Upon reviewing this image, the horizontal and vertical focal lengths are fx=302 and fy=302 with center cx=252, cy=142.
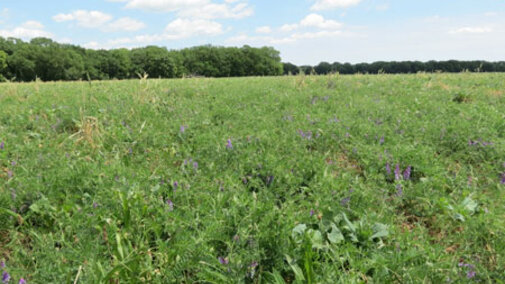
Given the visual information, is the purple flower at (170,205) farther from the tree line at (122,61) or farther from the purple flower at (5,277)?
the tree line at (122,61)

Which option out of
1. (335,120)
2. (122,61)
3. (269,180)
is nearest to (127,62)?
(122,61)

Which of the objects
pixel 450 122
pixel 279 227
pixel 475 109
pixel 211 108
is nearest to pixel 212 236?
pixel 279 227

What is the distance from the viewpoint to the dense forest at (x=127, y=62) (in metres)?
63.1

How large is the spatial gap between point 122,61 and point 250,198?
83.2m

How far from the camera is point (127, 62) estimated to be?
7762cm

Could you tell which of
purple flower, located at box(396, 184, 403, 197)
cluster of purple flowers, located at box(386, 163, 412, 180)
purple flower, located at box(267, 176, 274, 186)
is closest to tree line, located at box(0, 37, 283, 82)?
purple flower, located at box(267, 176, 274, 186)

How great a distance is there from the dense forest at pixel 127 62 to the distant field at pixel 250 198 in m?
48.4

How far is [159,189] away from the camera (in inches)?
125

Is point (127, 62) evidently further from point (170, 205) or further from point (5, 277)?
point (5, 277)

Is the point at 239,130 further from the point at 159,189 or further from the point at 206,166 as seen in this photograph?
the point at 159,189

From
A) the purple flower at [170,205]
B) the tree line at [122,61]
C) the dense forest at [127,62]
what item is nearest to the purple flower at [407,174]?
the purple flower at [170,205]

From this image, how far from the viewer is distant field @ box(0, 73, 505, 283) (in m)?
2.25

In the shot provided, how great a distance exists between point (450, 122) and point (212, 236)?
510cm

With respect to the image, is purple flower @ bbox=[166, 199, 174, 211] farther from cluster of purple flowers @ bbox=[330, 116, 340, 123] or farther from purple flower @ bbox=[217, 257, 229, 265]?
cluster of purple flowers @ bbox=[330, 116, 340, 123]
